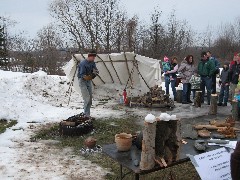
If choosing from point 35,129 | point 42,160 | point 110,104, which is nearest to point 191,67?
point 110,104

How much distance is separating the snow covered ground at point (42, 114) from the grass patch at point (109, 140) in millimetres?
220

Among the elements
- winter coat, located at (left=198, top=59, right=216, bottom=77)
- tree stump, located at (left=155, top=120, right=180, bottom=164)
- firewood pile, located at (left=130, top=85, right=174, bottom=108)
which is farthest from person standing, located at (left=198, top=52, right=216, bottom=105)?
tree stump, located at (left=155, top=120, right=180, bottom=164)

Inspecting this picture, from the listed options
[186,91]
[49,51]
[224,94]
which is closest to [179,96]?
[186,91]

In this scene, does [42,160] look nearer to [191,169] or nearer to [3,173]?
[3,173]

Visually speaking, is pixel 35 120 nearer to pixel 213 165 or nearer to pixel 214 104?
pixel 214 104

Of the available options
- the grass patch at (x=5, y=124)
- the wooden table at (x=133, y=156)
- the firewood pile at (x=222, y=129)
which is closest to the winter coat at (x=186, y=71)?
the grass patch at (x=5, y=124)

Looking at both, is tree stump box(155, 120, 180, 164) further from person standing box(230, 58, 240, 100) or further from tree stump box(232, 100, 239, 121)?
person standing box(230, 58, 240, 100)

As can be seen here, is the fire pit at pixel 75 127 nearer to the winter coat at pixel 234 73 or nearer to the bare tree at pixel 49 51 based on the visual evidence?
the winter coat at pixel 234 73

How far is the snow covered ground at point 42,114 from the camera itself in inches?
218

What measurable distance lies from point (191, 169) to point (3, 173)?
328cm

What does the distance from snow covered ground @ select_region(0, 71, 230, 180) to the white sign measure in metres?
2.09

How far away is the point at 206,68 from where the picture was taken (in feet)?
35.8

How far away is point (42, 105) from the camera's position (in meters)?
11.1

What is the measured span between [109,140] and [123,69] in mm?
6033
